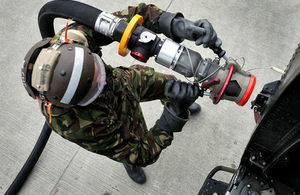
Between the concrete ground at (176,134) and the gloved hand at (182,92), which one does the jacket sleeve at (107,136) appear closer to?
the gloved hand at (182,92)

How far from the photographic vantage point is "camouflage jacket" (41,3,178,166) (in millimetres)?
1604

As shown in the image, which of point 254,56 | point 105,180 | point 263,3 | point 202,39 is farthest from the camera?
point 263,3

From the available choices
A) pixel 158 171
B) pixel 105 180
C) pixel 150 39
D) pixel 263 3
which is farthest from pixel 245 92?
pixel 263 3

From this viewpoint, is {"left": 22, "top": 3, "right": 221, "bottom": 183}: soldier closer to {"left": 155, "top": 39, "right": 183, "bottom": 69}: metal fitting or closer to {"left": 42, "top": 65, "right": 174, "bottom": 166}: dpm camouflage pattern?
{"left": 42, "top": 65, "right": 174, "bottom": 166}: dpm camouflage pattern

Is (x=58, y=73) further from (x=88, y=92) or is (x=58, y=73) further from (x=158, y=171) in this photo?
(x=158, y=171)

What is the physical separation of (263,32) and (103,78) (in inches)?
95.6

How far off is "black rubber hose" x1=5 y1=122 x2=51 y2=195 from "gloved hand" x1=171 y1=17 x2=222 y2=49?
159 cm

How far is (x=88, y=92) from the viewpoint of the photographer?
153cm

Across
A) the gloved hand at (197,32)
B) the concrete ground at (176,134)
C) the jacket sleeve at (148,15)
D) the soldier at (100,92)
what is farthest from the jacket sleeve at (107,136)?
the concrete ground at (176,134)

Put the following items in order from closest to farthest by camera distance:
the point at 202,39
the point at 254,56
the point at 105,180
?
the point at 202,39 → the point at 105,180 → the point at 254,56

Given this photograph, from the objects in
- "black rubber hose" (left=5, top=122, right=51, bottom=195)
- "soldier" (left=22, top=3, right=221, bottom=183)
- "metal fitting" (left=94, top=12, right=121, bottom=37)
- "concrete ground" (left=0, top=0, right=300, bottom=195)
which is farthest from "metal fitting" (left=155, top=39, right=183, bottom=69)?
"black rubber hose" (left=5, top=122, right=51, bottom=195)

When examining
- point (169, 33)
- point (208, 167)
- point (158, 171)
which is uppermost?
point (169, 33)

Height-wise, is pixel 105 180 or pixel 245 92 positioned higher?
pixel 245 92

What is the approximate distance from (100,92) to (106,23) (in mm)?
440
